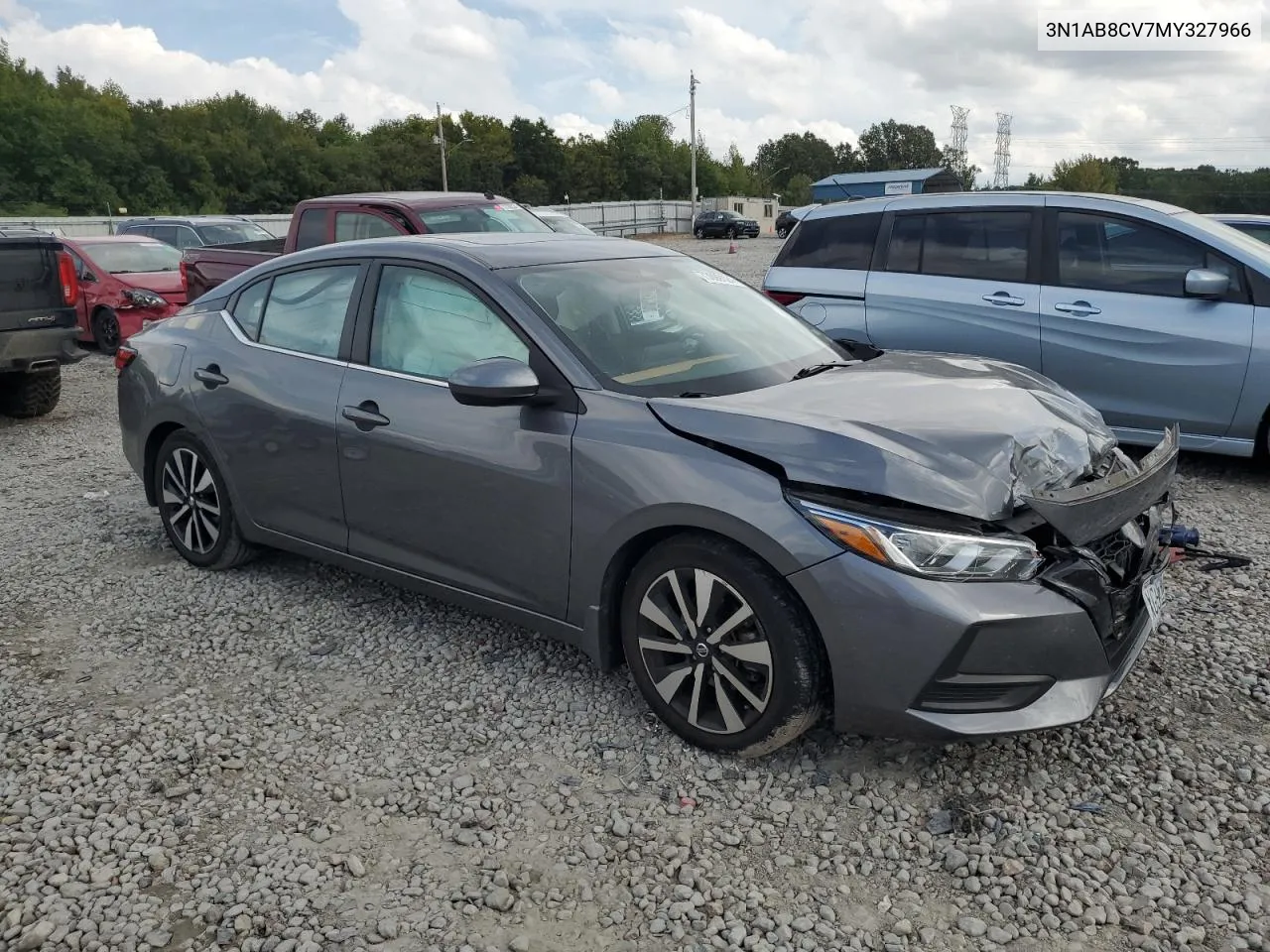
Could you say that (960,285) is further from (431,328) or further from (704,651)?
(704,651)

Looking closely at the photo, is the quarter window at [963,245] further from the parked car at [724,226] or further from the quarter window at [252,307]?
the parked car at [724,226]

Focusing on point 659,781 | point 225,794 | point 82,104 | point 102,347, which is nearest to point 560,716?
point 659,781

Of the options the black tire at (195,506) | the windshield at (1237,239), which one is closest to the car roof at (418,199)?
the black tire at (195,506)

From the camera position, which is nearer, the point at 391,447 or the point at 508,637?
the point at 391,447

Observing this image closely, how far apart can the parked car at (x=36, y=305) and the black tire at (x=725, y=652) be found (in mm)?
7082

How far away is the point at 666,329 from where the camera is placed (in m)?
3.90

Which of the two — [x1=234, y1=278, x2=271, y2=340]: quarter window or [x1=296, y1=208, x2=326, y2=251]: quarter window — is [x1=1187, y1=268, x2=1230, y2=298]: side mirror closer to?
[x1=234, y1=278, x2=271, y2=340]: quarter window

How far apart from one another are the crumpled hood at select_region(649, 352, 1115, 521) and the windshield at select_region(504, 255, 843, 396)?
7.6 inches

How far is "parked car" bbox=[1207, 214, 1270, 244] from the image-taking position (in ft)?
27.5

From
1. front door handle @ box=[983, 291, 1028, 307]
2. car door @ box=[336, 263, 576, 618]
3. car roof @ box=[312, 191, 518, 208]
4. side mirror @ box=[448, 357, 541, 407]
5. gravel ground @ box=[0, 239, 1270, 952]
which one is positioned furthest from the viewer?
car roof @ box=[312, 191, 518, 208]

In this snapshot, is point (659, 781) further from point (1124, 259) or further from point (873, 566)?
point (1124, 259)

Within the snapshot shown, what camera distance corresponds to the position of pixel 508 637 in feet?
14.2

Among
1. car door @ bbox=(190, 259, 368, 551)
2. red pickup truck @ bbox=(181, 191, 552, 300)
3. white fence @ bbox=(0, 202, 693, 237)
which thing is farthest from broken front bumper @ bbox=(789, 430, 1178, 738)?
white fence @ bbox=(0, 202, 693, 237)

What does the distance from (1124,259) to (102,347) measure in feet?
38.2
